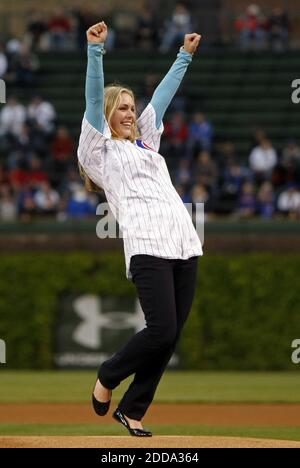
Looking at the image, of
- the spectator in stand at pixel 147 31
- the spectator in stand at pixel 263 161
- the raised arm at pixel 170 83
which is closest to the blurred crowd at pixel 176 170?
the spectator in stand at pixel 263 161

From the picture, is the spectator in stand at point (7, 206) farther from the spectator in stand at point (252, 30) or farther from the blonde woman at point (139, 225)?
the blonde woman at point (139, 225)

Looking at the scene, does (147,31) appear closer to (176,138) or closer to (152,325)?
(176,138)

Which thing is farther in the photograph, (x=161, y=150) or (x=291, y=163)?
(x=161, y=150)

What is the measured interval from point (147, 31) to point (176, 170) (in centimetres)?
483

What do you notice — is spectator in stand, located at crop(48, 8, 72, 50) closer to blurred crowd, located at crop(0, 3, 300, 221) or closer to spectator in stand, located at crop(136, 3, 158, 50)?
blurred crowd, located at crop(0, 3, 300, 221)

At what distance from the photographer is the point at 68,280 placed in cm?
1762

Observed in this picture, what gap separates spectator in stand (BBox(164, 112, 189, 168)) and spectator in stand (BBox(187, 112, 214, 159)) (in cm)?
12

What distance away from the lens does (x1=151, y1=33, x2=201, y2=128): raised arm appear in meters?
7.59

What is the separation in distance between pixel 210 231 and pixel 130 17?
979 cm

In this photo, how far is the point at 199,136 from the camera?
21422mm

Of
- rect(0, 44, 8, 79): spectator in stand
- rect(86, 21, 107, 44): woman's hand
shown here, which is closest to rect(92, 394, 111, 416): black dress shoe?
rect(86, 21, 107, 44): woman's hand

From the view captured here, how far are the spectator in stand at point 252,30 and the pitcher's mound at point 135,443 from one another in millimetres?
17621

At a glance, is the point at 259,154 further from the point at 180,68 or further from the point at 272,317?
the point at 180,68

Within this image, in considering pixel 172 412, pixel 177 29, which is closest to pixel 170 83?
pixel 172 412
